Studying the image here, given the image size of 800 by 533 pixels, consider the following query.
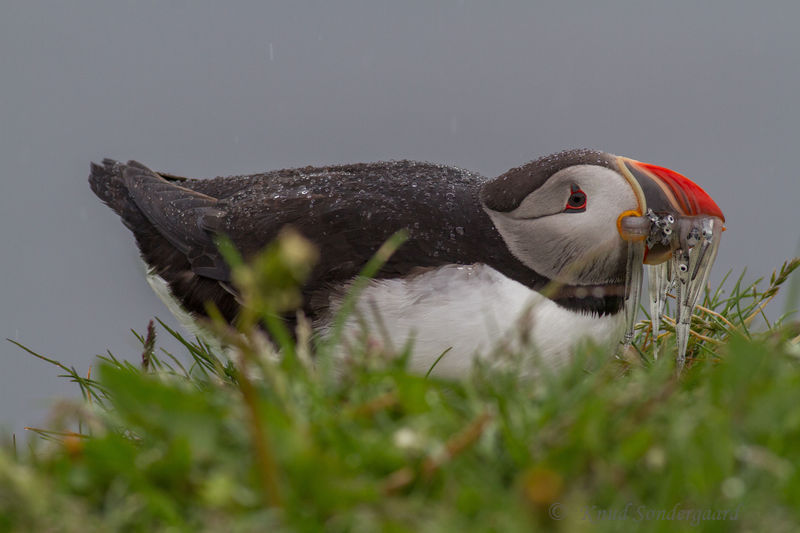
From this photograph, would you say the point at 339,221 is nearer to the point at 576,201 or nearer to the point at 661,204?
the point at 576,201

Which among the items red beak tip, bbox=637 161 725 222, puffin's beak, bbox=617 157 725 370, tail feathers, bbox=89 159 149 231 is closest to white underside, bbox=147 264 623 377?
puffin's beak, bbox=617 157 725 370

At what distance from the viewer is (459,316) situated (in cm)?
271

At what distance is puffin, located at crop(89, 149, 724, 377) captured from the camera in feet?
8.99

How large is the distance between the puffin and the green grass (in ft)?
3.13

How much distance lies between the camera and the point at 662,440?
1586 millimetres

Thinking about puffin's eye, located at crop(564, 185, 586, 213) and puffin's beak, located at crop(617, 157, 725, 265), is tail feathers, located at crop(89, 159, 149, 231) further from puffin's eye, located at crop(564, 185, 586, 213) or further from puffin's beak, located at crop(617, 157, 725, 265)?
puffin's beak, located at crop(617, 157, 725, 265)

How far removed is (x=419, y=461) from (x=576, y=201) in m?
1.53

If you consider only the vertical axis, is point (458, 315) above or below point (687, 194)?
below

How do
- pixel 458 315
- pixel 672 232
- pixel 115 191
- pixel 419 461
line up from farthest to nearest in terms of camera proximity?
pixel 115 191
pixel 672 232
pixel 458 315
pixel 419 461

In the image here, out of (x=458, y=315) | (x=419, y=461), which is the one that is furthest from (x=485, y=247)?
(x=419, y=461)

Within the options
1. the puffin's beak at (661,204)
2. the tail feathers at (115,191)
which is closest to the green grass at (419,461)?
the puffin's beak at (661,204)

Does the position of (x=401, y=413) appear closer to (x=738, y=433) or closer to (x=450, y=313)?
(x=738, y=433)

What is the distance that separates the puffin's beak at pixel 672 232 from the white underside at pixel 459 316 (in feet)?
0.95

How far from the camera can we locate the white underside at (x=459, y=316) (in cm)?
271
